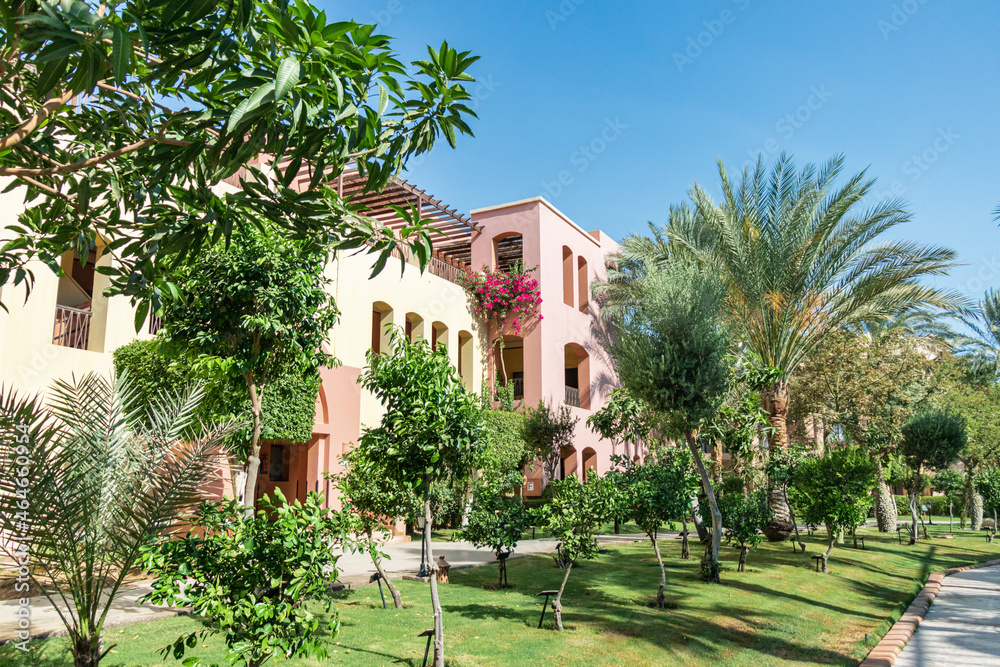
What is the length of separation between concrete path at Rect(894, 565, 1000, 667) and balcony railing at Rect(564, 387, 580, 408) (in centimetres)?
1463

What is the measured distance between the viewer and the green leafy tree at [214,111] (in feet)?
8.19

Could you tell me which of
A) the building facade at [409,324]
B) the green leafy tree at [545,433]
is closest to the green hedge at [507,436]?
the green leafy tree at [545,433]

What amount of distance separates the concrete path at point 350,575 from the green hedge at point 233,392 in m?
2.13

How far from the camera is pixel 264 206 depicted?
3.35m

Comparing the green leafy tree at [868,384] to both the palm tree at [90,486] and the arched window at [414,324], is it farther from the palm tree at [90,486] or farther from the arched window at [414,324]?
the palm tree at [90,486]

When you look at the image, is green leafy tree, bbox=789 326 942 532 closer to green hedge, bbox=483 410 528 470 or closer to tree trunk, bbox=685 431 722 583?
green hedge, bbox=483 410 528 470

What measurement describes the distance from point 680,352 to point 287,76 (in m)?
8.86

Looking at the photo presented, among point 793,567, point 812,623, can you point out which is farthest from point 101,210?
point 793,567

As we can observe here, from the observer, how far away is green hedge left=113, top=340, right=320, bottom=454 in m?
7.74

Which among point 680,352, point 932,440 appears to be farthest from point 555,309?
point 680,352

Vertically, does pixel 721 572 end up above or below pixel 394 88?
below

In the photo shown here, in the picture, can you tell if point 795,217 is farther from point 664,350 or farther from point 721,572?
point 721,572

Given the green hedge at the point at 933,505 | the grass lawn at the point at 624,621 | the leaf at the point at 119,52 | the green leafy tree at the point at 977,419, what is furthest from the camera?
the green hedge at the point at 933,505

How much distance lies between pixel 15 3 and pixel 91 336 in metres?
11.4
